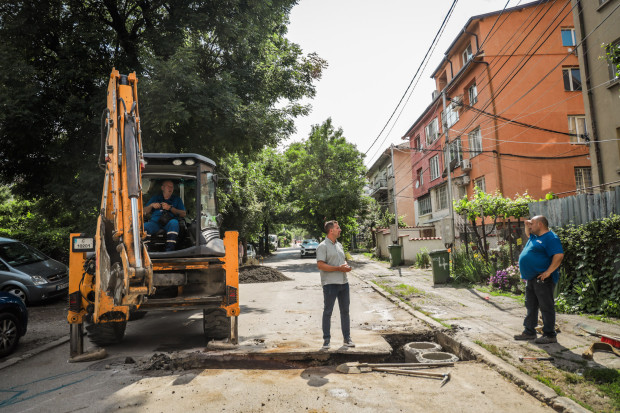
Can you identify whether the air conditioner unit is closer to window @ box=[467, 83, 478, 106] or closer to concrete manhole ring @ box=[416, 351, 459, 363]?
window @ box=[467, 83, 478, 106]

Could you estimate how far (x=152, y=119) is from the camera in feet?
31.9

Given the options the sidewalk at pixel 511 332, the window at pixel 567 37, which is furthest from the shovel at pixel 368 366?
Answer: the window at pixel 567 37


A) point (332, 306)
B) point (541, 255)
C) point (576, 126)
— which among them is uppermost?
point (576, 126)

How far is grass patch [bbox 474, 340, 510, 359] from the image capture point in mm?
5014

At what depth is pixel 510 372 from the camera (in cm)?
442

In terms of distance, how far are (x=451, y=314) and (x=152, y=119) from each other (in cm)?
823

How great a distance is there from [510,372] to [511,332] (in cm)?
196

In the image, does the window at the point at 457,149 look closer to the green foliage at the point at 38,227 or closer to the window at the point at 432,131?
the window at the point at 432,131

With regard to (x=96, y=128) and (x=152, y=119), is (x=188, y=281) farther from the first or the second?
(x=96, y=128)

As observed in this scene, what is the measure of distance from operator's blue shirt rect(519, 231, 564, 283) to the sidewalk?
0.97 m

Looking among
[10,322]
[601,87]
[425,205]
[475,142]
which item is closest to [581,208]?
[601,87]

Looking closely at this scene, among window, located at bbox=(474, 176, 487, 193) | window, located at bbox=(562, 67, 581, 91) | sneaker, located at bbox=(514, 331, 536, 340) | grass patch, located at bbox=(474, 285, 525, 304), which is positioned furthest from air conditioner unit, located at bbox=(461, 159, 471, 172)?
sneaker, located at bbox=(514, 331, 536, 340)

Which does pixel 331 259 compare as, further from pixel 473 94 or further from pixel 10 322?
pixel 473 94

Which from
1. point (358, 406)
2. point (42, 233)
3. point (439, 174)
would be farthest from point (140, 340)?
point (439, 174)
